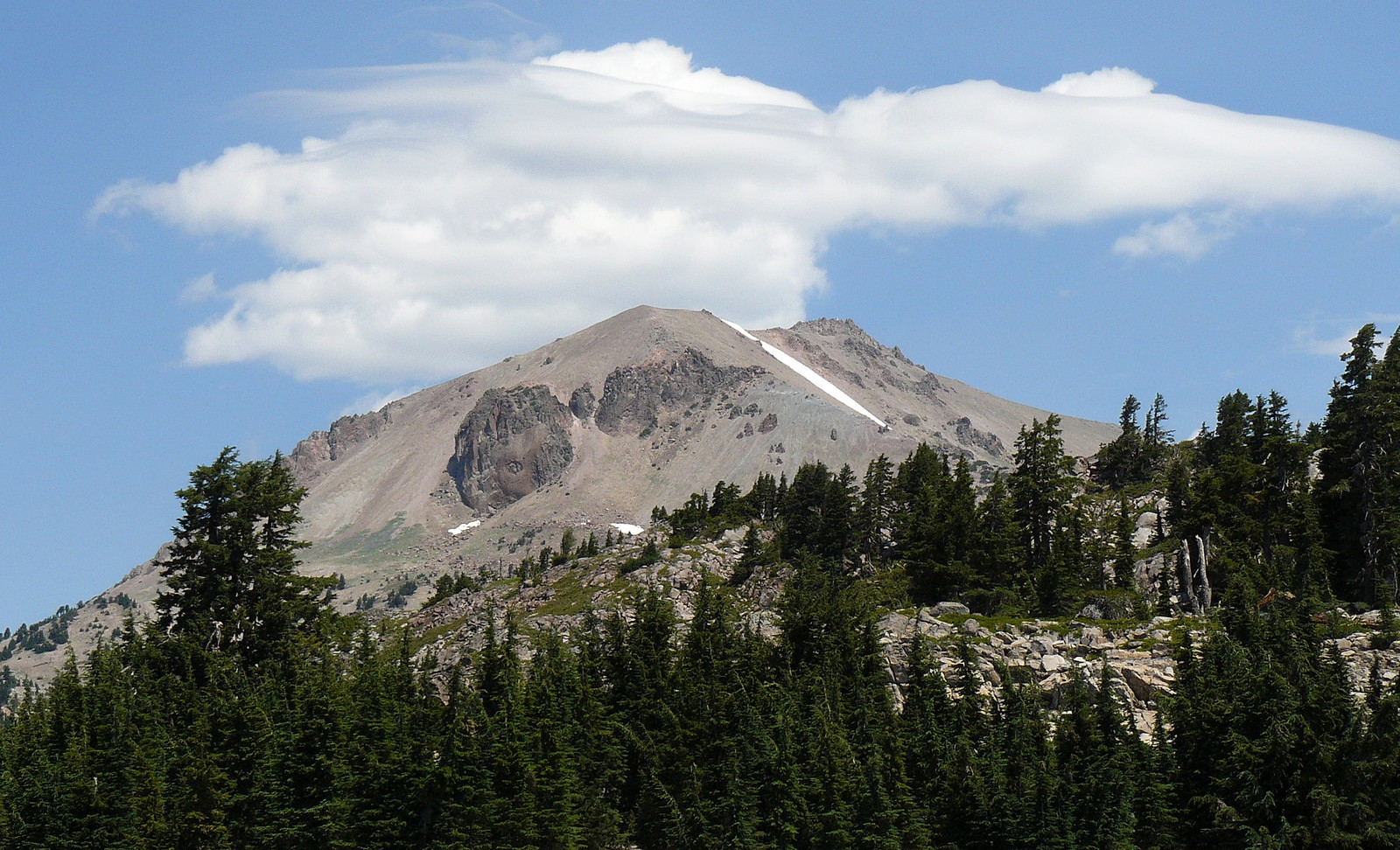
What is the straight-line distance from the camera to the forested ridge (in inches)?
2281

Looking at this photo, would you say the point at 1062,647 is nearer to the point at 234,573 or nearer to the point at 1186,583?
the point at 1186,583

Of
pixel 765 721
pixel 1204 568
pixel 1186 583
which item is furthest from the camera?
pixel 1204 568

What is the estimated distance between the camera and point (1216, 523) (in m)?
99.6

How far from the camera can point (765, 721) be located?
236 ft

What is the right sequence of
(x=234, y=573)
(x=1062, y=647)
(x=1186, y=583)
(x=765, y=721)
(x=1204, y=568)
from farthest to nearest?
(x=1204, y=568), (x=1186, y=583), (x=234, y=573), (x=1062, y=647), (x=765, y=721)

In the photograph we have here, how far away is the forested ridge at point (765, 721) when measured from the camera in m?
57.9

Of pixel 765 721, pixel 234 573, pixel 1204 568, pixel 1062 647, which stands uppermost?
pixel 234 573

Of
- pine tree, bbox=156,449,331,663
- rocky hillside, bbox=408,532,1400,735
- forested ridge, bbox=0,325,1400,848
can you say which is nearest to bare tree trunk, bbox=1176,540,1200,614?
forested ridge, bbox=0,325,1400,848

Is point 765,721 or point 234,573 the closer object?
point 765,721

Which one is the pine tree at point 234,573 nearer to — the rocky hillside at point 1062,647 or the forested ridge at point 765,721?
the forested ridge at point 765,721

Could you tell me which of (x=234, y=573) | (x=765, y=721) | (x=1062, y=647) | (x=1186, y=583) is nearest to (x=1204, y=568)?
(x=1186, y=583)

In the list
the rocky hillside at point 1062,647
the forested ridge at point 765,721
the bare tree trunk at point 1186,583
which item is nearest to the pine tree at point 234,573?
the forested ridge at point 765,721

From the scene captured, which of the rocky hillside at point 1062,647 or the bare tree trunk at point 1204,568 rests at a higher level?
the bare tree trunk at point 1204,568

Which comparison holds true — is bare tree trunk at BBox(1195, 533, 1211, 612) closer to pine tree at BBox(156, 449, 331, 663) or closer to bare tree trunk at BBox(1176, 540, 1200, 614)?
bare tree trunk at BBox(1176, 540, 1200, 614)
